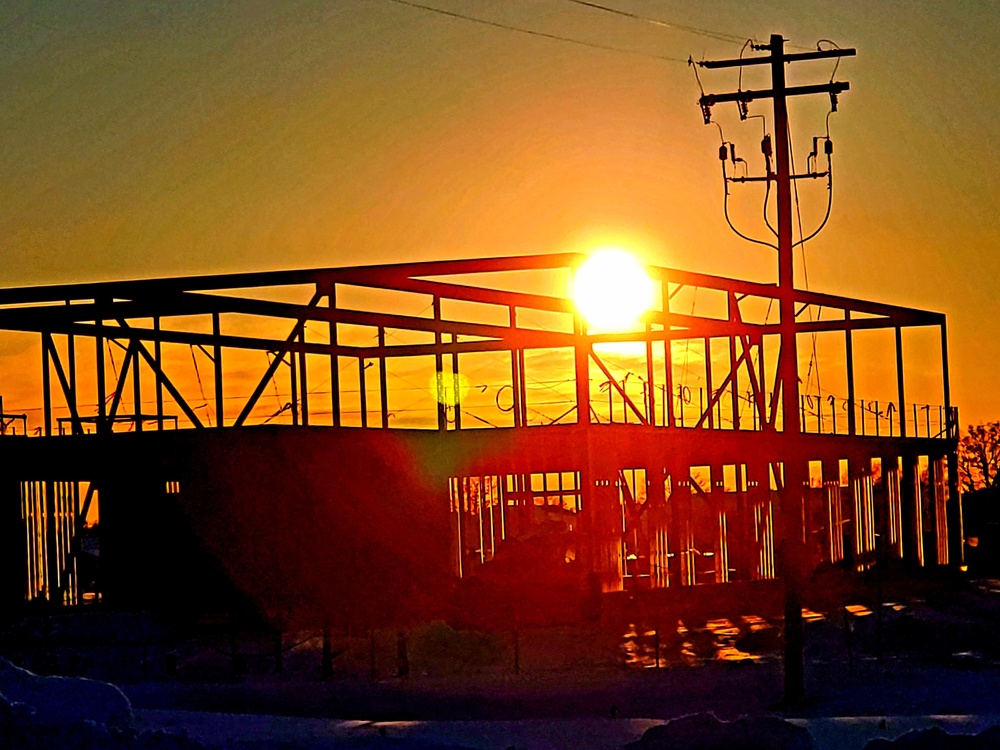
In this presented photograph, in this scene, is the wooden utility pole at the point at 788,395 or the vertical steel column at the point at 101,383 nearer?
the wooden utility pole at the point at 788,395

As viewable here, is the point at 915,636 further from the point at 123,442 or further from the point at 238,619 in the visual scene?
the point at 123,442

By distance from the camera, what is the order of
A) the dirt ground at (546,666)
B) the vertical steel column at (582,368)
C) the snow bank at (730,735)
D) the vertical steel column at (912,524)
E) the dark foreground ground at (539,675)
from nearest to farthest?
the snow bank at (730,735) < the dark foreground ground at (539,675) < the dirt ground at (546,666) < the vertical steel column at (582,368) < the vertical steel column at (912,524)

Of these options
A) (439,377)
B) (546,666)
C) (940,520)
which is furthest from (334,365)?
(940,520)

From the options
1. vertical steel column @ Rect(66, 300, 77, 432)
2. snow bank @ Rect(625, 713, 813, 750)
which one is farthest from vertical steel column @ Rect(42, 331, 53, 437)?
snow bank @ Rect(625, 713, 813, 750)

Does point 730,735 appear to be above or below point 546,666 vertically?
above

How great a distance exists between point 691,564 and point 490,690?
21.2 metres

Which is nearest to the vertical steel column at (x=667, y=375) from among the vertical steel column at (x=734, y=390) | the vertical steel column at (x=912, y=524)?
the vertical steel column at (x=734, y=390)

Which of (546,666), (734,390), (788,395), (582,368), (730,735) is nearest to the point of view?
(730,735)

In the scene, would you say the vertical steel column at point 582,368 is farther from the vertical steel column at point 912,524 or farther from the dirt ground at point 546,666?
the vertical steel column at point 912,524

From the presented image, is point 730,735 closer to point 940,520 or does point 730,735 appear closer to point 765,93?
point 765,93

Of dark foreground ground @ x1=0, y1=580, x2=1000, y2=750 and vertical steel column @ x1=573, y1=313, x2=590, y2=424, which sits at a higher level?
vertical steel column @ x1=573, y1=313, x2=590, y2=424

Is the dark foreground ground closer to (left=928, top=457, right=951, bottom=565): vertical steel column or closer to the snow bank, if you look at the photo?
the snow bank

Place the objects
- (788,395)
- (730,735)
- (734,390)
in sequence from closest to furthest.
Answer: (730,735), (788,395), (734,390)

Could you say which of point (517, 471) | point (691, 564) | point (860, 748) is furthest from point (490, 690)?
point (691, 564)
